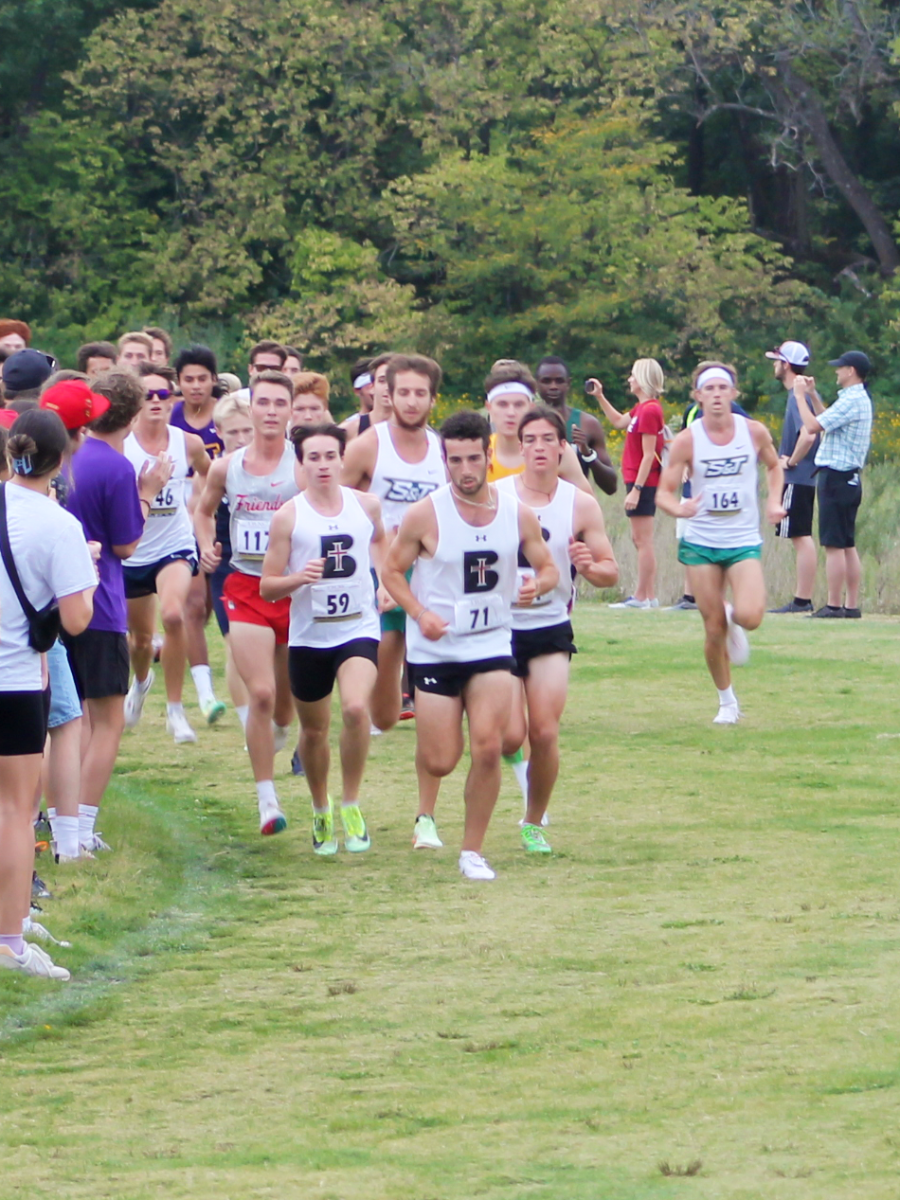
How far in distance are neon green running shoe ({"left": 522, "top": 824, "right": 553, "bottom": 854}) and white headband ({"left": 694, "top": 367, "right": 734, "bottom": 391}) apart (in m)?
3.91

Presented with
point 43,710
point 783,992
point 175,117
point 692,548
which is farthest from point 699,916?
point 175,117

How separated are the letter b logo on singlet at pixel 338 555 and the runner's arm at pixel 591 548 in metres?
0.94

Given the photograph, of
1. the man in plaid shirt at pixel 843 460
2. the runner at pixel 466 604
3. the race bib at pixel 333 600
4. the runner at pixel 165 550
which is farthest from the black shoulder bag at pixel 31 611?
the man in plaid shirt at pixel 843 460

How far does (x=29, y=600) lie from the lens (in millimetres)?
5980

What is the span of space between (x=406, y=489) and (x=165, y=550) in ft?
5.77

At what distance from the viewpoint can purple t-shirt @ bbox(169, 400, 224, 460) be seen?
11477 millimetres

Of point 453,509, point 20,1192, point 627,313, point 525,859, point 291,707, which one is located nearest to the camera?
point 20,1192

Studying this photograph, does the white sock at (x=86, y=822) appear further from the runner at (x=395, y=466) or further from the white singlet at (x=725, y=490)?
the white singlet at (x=725, y=490)

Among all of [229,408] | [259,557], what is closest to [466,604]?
[259,557]

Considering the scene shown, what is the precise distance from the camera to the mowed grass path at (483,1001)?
4504 millimetres

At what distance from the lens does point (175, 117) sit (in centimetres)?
3494

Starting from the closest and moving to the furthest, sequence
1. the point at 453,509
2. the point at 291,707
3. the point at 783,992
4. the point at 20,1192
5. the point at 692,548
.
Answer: the point at 20,1192 → the point at 783,992 → the point at 453,509 → the point at 291,707 → the point at 692,548

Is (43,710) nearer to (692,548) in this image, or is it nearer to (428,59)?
(692,548)

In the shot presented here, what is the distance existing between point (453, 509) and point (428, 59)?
29.2 meters
